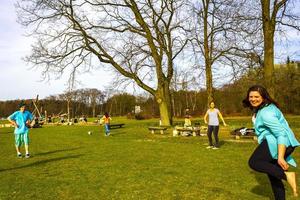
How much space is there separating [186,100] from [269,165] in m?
82.7

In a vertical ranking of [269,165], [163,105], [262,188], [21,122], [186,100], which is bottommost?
[262,188]

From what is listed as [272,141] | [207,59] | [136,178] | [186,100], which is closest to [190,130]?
[207,59]

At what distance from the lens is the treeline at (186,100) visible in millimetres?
58250

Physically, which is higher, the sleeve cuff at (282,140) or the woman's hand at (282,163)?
the sleeve cuff at (282,140)

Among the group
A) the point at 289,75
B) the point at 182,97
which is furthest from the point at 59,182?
the point at 182,97

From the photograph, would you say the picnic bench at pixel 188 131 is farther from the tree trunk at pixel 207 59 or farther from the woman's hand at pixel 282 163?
the woman's hand at pixel 282 163

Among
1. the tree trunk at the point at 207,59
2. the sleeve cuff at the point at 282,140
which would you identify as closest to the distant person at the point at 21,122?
the sleeve cuff at the point at 282,140

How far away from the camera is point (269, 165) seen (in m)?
5.25

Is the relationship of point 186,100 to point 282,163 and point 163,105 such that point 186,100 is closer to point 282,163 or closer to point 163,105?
point 163,105

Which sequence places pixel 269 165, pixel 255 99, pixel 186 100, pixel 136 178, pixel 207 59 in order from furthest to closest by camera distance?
pixel 186 100
pixel 207 59
pixel 136 178
pixel 255 99
pixel 269 165

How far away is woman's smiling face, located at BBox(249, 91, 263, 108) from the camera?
17.8 ft

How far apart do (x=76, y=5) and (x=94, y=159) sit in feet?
68.4

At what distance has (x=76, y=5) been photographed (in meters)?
31.2

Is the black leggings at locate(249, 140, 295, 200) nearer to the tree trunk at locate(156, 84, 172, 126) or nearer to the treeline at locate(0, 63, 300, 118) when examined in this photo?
the treeline at locate(0, 63, 300, 118)
